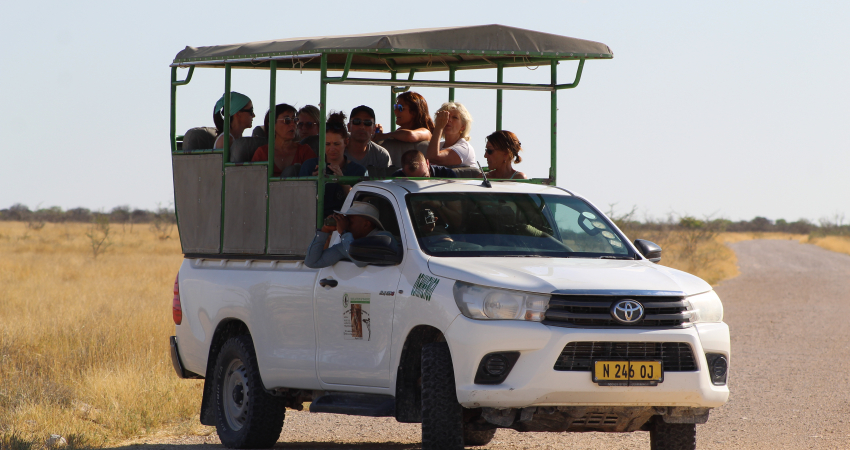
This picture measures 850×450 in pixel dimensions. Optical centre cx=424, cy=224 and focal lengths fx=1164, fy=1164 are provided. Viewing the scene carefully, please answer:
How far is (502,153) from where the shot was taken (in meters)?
9.14

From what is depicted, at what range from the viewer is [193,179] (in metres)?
9.72

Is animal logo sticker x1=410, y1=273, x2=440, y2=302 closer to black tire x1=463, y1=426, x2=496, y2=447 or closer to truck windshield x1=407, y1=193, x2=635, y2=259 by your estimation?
truck windshield x1=407, y1=193, x2=635, y2=259

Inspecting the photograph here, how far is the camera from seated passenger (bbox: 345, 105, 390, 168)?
30.7 feet

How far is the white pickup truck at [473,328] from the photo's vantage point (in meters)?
6.26

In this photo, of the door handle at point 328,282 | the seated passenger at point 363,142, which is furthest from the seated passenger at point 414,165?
the door handle at point 328,282

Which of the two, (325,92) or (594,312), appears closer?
(594,312)

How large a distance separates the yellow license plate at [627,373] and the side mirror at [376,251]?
1.53m

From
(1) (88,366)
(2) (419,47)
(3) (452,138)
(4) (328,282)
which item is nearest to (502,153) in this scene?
(3) (452,138)

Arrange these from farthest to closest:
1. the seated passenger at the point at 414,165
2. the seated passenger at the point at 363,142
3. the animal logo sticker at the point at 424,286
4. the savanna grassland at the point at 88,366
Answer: the savanna grassland at the point at 88,366 < the seated passenger at the point at 363,142 < the seated passenger at the point at 414,165 < the animal logo sticker at the point at 424,286

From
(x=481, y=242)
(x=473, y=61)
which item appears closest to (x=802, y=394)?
(x=473, y=61)

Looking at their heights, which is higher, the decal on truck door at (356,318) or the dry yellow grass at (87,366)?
the decal on truck door at (356,318)

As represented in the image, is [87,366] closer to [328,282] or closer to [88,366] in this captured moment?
[88,366]

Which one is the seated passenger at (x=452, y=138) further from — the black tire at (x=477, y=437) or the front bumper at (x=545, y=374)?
the front bumper at (x=545, y=374)

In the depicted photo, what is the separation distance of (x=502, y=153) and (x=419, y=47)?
1418mm
